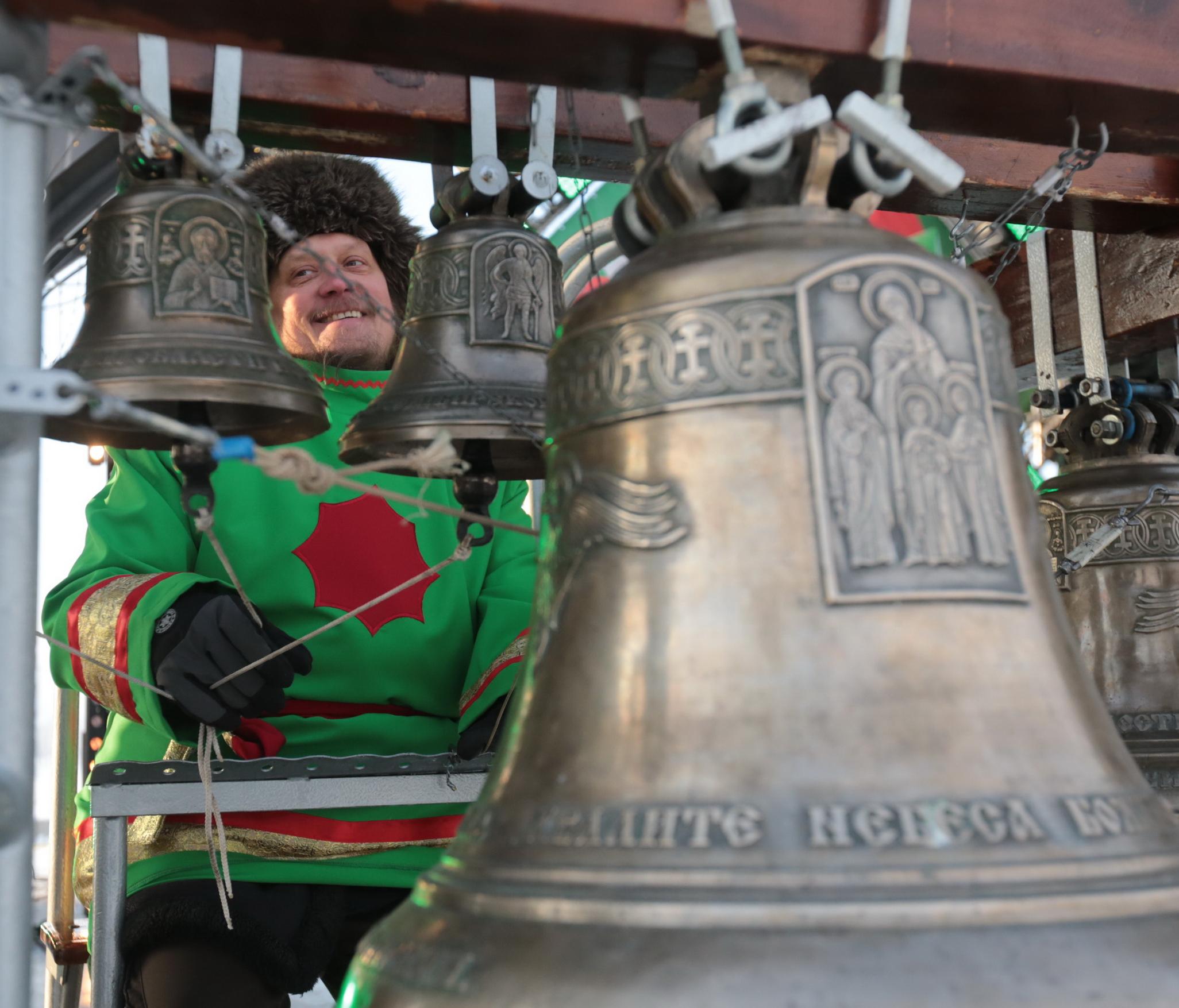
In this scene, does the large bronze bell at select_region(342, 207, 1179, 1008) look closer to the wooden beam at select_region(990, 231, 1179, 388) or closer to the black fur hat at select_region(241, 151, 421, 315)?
the wooden beam at select_region(990, 231, 1179, 388)

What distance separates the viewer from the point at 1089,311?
1.97 metres

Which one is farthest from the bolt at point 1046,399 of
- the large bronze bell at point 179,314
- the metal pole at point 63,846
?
the metal pole at point 63,846

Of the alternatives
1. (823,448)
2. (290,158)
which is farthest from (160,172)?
(290,158)

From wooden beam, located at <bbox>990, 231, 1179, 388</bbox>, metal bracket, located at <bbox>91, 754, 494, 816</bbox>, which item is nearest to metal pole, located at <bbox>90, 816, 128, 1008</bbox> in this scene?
metal bracket, located at <bbox>91, 754, 494, 816</bbox>

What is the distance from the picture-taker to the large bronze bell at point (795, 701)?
0.71 m

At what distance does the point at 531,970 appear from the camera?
731 millimetres

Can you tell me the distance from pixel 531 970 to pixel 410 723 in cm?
139

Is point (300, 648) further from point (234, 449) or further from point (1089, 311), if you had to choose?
point (1089, 311)

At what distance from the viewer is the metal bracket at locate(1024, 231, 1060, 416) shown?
2057 millimetres

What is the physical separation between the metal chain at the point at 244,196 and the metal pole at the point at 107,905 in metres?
0.82

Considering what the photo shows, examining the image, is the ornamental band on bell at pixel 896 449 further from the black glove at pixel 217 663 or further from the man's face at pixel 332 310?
the man's face at pixel 332 310

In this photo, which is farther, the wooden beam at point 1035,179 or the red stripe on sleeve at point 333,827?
the red stripe on sleeve at point 333,827

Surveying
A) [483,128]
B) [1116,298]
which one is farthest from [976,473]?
[1116,298]

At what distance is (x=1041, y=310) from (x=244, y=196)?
1.44 metres
